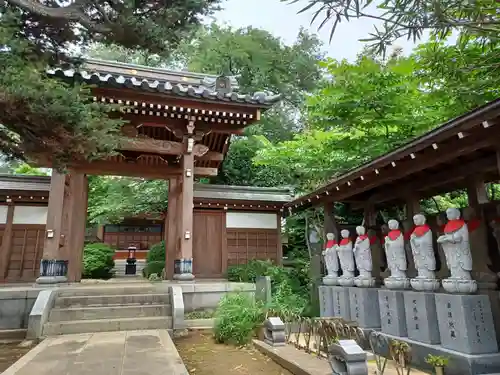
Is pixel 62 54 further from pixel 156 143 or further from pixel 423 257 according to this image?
pixel 423 257

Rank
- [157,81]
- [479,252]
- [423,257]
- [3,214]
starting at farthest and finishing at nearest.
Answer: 1. [3,214]
2. [157,81]
3. [423,257]
4. [479,252]

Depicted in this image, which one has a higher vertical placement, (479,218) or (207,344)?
(479,218)

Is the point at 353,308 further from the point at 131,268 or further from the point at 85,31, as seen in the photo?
the point at 131,268

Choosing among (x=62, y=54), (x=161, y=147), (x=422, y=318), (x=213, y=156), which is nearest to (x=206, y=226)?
(x=213, y=156)

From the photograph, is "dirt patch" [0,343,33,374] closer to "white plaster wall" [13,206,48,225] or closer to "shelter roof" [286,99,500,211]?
"white plaster wall" [13,206,48,225]

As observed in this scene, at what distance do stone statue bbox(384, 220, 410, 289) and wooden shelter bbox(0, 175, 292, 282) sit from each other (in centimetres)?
582

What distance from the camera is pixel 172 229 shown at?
9789mm

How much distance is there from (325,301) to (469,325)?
3279 mm

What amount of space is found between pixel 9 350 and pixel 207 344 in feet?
10.5

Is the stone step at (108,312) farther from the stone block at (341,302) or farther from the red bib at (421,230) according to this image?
the red bib at (421,230)

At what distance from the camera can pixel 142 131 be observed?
968 centimetres

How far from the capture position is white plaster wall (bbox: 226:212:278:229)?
11336 millimetres

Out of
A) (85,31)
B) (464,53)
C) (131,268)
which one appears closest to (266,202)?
(464,53)

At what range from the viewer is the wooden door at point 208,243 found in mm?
10742
